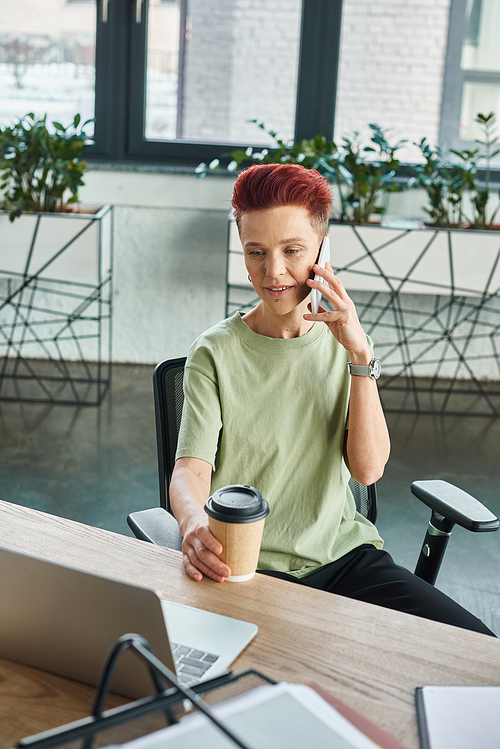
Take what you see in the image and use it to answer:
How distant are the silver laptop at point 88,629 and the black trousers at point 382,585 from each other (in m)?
0.45

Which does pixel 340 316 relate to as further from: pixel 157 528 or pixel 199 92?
pixel 199 92

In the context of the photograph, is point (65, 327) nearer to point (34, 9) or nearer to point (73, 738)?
point (34, 9)

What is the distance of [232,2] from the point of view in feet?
12.6

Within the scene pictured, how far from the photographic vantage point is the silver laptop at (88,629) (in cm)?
70

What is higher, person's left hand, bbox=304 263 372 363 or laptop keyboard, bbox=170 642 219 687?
person's left hand, bbox=304 263 372 363

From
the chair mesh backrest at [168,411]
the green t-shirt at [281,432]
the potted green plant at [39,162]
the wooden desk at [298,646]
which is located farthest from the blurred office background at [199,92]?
the wooden desk at [298,646]

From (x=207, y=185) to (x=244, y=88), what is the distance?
577 mm

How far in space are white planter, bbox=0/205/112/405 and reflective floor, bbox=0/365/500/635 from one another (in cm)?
23

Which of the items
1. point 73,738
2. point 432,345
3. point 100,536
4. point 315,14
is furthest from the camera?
point 432,345

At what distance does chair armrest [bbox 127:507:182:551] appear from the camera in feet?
3.91

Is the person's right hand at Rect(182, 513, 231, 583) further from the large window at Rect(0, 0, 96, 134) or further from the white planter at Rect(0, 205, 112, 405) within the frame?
the large window at Rect(0, 0, 96, 134)

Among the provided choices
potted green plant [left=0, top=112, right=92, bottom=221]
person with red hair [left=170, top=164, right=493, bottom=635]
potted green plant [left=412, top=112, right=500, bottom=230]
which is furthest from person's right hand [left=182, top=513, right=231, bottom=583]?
potted green plant [left=412, top=112, right=500, bottom=230]

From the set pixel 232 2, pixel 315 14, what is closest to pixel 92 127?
pixel 232 2

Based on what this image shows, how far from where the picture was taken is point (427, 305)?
4.06 metres
